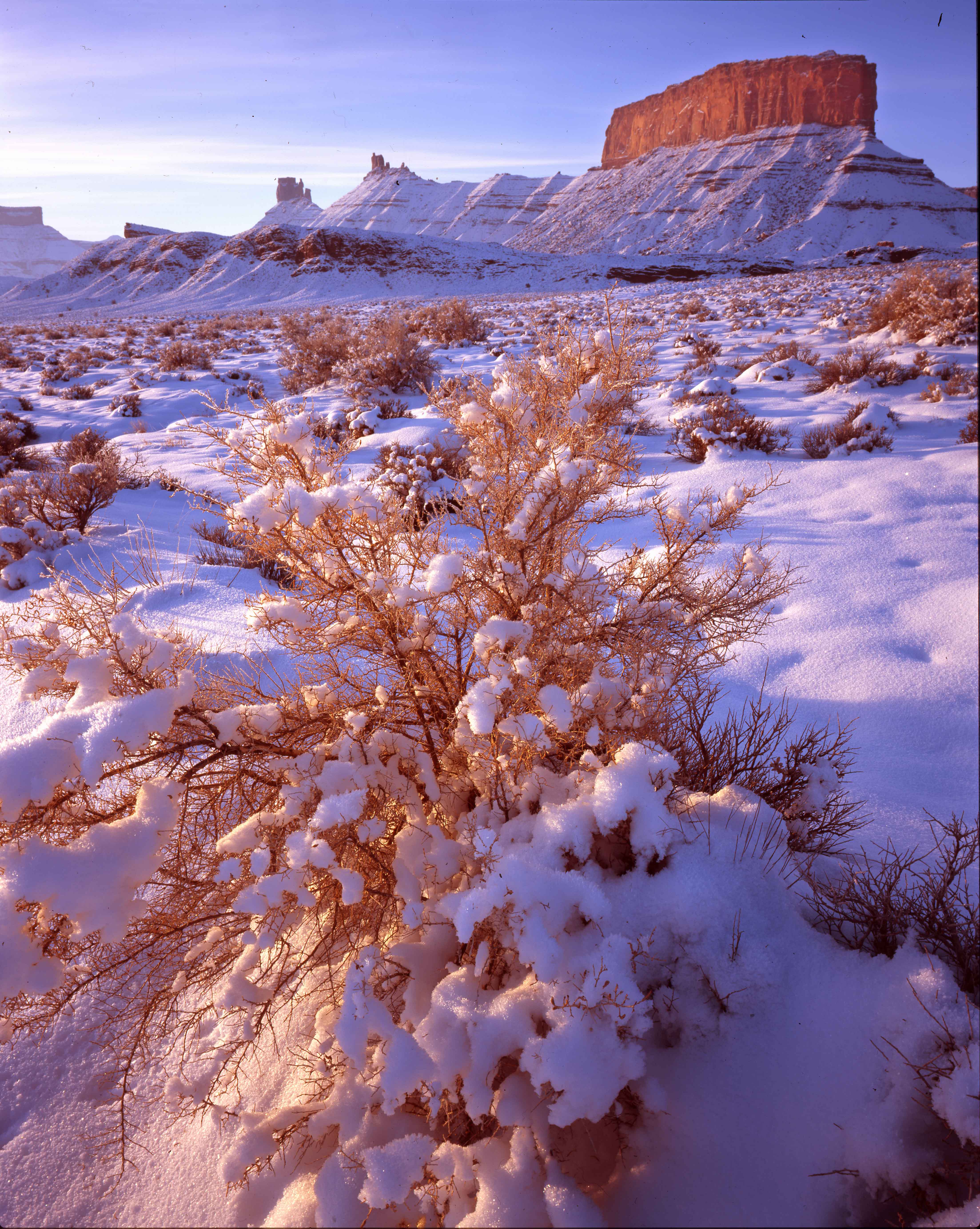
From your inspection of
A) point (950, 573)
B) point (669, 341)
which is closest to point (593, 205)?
point (669, 341)

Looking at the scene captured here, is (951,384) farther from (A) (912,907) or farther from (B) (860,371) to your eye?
(A) (912,907)

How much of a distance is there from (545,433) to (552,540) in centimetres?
37

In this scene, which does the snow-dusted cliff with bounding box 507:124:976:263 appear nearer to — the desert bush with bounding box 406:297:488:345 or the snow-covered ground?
the desert bush with bounding box 406:297:488:345

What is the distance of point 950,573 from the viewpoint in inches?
137

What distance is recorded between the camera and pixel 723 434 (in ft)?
19.0

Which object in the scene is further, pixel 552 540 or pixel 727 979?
pixel 552 540

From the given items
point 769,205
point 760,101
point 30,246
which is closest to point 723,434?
point 769,205

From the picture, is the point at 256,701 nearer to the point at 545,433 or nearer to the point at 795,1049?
the point at 545,433

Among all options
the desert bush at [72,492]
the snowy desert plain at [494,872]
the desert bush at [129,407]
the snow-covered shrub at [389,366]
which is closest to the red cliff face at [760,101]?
the snow-covered shrub at [389,366]

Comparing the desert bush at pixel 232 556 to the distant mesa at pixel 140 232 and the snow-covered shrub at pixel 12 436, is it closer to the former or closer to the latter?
the snow-covered shrub at pixel 12 436

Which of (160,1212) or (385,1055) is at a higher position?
(385,1055)

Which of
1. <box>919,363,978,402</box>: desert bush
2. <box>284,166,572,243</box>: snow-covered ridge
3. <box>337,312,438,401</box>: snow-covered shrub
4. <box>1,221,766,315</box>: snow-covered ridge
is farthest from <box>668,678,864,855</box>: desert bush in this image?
<box>284,166,572,243</box>: snow-covered ridge

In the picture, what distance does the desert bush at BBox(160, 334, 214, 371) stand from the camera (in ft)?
42.1

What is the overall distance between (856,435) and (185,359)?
1331cm
